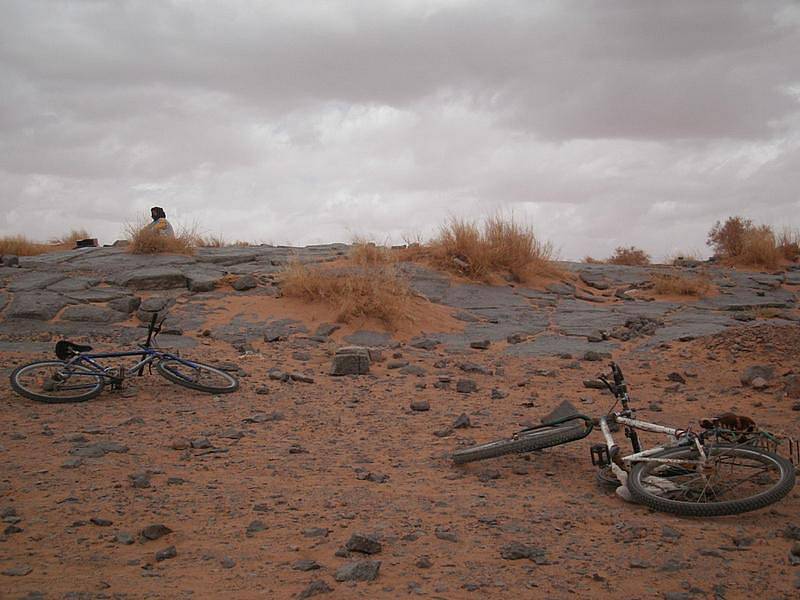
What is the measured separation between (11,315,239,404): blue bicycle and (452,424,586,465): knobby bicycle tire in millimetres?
3096

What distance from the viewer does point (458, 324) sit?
10531 mm

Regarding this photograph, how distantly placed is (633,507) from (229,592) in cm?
223

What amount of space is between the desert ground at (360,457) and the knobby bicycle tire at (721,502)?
0.08 meters

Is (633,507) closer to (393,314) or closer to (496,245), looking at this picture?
(393,314)

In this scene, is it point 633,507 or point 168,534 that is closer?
point 168,534

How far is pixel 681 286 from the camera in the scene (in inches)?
520

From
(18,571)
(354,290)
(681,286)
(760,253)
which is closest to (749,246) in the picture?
(760,253)

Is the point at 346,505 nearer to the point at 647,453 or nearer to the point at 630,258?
the point at 647,453

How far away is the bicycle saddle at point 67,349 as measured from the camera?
6.52 metres

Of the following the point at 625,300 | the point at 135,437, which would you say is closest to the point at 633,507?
the point at 135,437

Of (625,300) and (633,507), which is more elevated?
(625,300)

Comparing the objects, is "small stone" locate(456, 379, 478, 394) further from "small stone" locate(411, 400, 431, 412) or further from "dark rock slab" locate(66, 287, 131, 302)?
"dark rock slab" locate(66, 287, 131, 302)

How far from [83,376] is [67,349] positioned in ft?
0.97

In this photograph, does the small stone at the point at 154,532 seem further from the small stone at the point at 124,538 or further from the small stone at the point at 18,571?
the small stone at the point at 18,571
